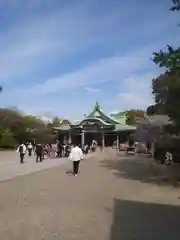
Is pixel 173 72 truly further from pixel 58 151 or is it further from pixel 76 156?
pixel 58 151

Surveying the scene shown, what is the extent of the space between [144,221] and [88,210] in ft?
5.64

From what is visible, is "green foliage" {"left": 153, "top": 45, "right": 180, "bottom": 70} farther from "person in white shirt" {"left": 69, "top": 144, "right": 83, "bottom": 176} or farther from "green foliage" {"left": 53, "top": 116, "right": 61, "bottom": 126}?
"green foliage" {"left": 53, "top": 116, "right": 61, "bottom": 126}

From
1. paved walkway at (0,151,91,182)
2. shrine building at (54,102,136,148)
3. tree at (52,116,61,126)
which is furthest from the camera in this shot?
tree at (52,116,61,126)

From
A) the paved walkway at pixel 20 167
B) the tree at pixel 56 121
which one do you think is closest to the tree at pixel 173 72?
the paved walkway at pixel 20 167

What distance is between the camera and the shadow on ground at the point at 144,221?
299 inches

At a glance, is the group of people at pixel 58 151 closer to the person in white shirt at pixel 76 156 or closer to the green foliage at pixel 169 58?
the person in white shirt at pixel 76 156

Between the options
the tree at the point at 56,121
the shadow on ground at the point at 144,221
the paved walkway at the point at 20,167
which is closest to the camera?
the shadow on ground at the point at 144,221

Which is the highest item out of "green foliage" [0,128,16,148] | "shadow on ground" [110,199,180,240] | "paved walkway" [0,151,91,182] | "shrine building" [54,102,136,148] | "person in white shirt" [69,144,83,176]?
"shrine building" [54,102,136,148]

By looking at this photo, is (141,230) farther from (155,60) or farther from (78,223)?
(155,60)

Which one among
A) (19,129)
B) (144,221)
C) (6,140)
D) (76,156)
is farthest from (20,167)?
(19,129)

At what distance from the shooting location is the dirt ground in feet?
25.3

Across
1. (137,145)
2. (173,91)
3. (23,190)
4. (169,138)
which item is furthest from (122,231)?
(137,145)

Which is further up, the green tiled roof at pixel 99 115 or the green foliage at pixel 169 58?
the green tiled roof at pixel 99 115

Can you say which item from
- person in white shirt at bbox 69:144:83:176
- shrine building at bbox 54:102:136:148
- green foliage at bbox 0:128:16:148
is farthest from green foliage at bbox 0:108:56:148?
person in white shirt at bbox 69:144:83:176
